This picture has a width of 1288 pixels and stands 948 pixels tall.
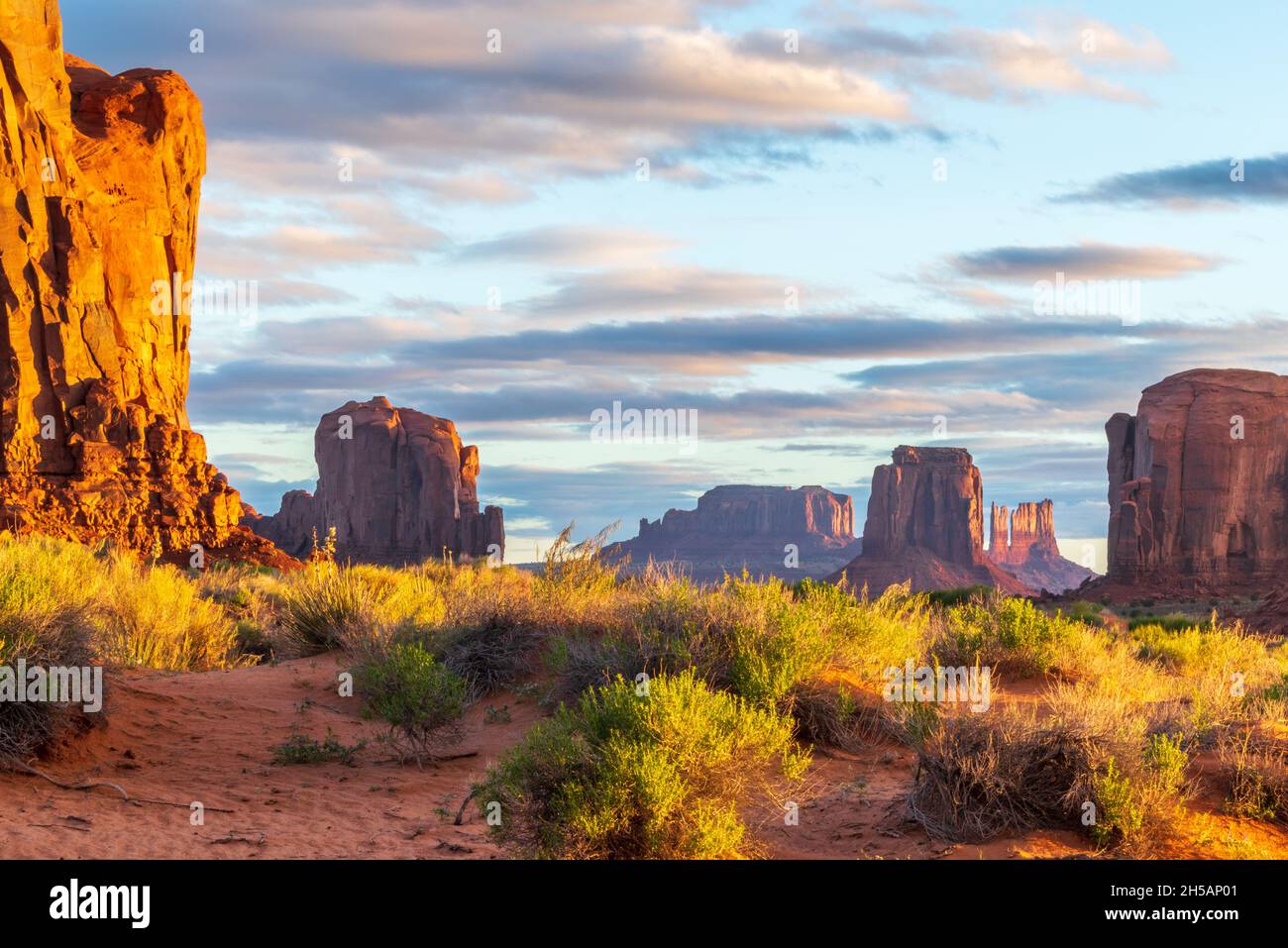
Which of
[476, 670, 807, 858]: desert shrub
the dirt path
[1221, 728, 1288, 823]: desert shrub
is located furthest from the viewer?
[1221, 728, 1288, 823]: desert shrub

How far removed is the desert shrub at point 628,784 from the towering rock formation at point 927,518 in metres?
137

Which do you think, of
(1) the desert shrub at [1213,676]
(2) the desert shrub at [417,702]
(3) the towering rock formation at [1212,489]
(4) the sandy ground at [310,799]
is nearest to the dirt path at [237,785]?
(4) the sandy ground at [310,799]

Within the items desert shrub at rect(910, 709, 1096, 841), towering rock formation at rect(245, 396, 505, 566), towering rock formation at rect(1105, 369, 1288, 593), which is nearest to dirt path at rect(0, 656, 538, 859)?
desert shrub at rect(910, 709, 1096, 841)

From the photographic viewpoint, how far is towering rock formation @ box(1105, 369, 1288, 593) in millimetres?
95500

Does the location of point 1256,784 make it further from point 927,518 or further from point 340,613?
point 927,518

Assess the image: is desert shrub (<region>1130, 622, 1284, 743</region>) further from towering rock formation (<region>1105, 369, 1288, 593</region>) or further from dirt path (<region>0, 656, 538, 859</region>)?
towering rock formation (<region>1105, 369, 1288, 593</region>)

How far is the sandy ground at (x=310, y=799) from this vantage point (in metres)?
7.76

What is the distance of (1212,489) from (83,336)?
8835cm

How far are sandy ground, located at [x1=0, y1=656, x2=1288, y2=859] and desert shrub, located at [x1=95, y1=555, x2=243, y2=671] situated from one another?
1.67m

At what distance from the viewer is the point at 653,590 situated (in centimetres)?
1292

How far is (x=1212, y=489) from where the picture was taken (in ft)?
318

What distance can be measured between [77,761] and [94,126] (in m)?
39.4

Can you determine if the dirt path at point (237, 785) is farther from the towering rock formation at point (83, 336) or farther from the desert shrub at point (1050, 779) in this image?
the towering rock formation at point (83, 336)
